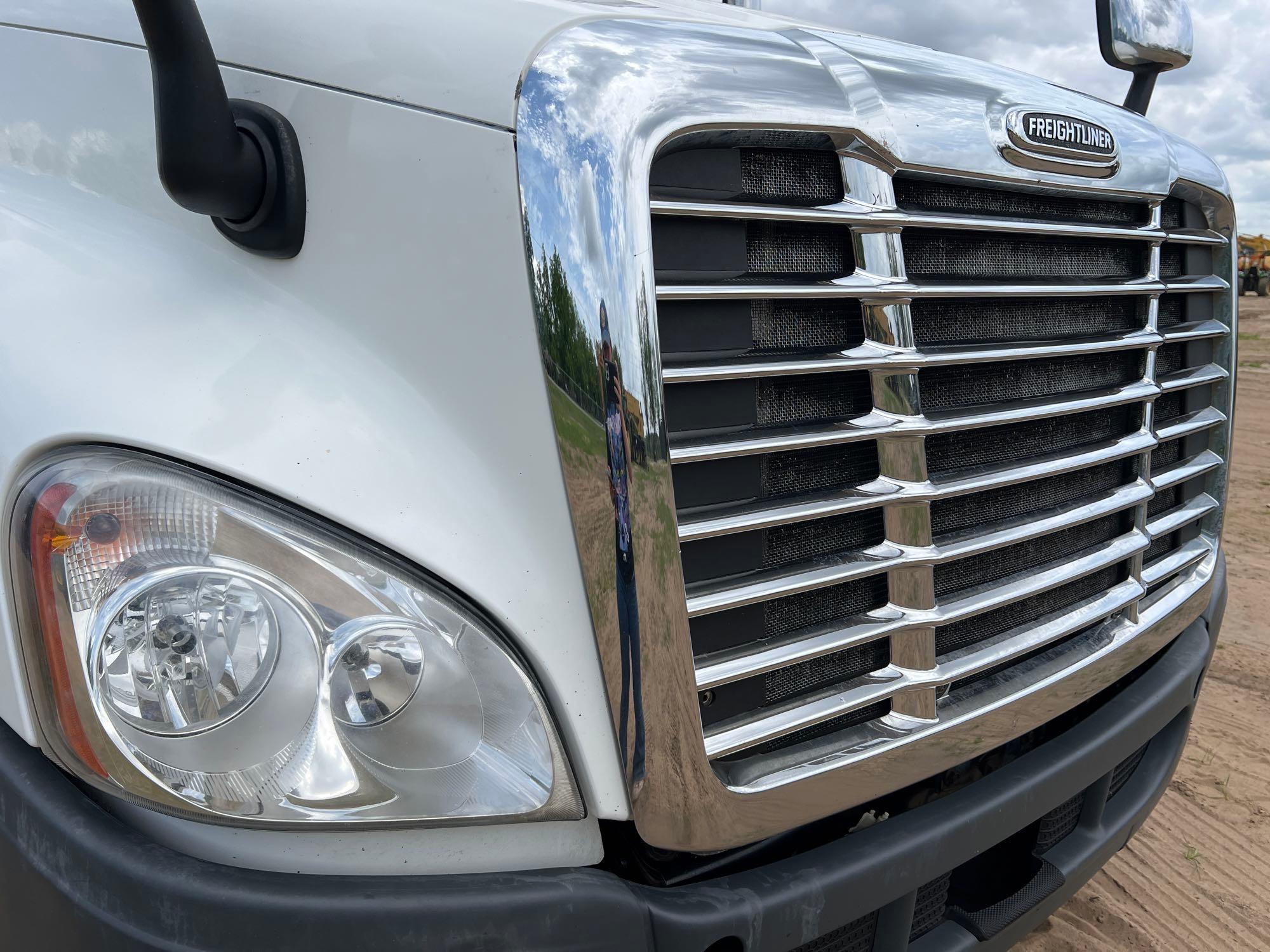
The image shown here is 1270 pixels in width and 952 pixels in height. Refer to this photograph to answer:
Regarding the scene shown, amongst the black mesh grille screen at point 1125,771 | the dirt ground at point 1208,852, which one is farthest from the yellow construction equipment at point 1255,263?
the black mesh grille screen at point 1125,771

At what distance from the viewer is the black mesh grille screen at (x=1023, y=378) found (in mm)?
1682

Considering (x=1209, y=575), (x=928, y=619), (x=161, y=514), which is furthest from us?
(x=1209, y=575)

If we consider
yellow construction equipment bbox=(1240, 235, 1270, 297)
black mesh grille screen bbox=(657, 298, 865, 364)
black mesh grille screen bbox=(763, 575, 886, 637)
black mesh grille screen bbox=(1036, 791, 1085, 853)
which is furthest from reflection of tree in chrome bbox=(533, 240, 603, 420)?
yellow construction equipment bbox=(1240, 235, 1270, 297)

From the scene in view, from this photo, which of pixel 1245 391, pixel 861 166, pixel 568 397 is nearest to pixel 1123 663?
pixel 861 166

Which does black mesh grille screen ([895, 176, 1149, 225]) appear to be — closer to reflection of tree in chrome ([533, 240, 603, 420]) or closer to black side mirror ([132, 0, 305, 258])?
reflection of tree in chrome ([533, 240, 603, 420])

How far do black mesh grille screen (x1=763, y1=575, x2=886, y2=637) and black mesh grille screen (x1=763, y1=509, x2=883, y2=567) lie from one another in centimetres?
5

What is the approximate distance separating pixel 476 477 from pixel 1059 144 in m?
1.20

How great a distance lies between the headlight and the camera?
3.96ft

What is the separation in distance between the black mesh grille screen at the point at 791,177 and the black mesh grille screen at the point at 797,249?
0.04 metres

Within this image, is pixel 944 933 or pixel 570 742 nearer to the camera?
pixel 570 742

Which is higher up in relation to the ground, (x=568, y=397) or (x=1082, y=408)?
(x=568, y=397)

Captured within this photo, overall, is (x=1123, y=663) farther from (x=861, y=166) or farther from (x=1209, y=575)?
(x=861, y=166)

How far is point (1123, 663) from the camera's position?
2062 mm

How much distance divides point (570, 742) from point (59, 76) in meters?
1.30
